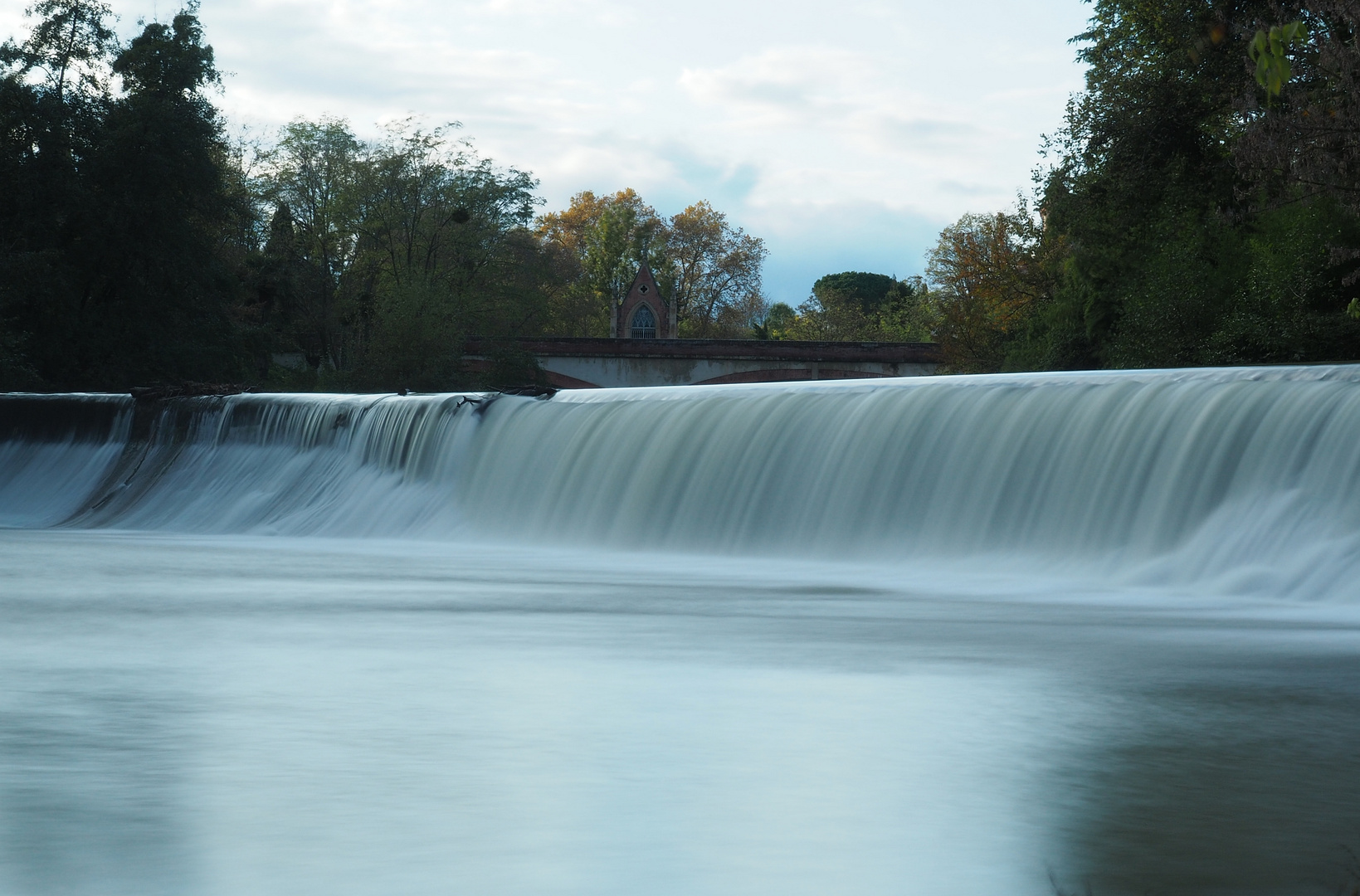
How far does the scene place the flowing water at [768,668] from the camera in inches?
116

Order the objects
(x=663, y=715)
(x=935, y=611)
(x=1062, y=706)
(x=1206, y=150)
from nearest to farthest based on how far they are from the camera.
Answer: (x=663, y=715)
(x=1062, y=706)
(x=935, y=611)
(x=1206, y=150)

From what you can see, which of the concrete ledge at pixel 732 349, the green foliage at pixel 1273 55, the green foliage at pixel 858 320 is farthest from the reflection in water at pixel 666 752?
the green foliage at pixel 858 320

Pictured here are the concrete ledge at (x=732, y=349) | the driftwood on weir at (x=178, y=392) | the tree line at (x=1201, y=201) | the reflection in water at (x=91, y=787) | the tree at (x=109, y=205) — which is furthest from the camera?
the concrete ledge at (x=732, y=349)

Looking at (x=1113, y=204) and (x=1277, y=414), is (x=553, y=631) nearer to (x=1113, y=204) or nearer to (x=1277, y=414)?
(x=1277, y=414)

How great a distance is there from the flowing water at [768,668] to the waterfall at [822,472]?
5cm

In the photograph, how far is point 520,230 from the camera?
59.4m

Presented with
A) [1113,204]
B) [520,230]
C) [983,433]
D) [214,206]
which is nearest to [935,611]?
[983,433]

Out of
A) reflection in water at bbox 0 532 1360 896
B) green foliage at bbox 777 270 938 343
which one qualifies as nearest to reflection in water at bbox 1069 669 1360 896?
reflection in water at bbox 0 532 1360 896

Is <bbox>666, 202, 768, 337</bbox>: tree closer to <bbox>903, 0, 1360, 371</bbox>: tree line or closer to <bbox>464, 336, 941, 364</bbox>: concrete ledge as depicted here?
<bbox>464, 336, 941, 364</bbox>: concrete ledge

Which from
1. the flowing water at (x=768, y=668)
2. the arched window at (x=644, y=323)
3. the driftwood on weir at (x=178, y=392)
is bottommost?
the flowing water at (x=768, y=668)

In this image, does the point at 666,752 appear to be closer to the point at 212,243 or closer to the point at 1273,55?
the point at 1273,55

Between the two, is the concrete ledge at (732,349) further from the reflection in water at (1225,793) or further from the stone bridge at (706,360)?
the reflection in water at (1225,793)

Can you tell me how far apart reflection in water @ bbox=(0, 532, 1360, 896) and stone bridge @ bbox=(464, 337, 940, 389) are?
47.3 m

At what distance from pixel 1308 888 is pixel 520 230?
190 feet
